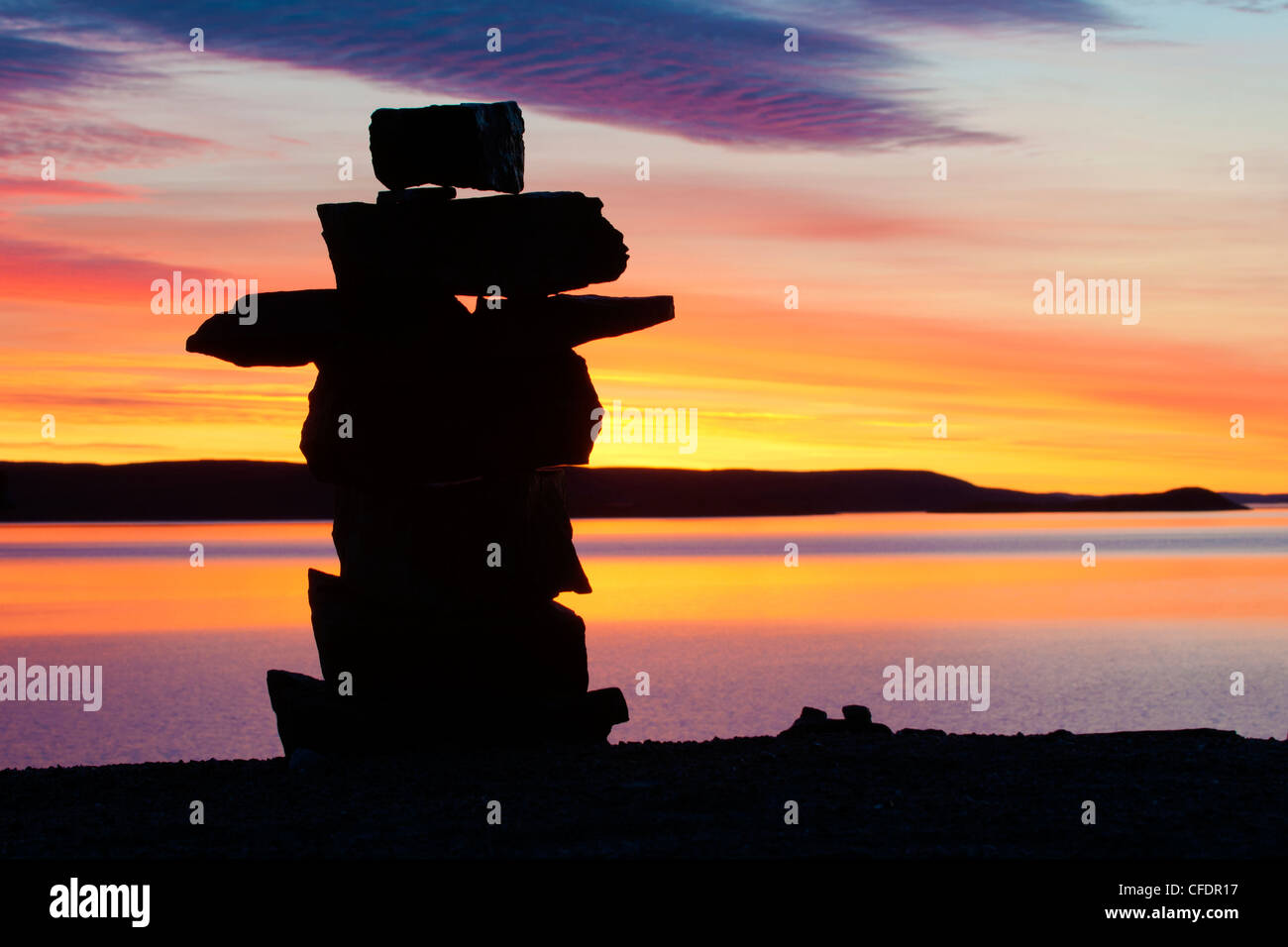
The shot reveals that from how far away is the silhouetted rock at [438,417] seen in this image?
1546cm

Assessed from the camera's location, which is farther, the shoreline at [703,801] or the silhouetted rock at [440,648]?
the silhouetted rock at [440,648]

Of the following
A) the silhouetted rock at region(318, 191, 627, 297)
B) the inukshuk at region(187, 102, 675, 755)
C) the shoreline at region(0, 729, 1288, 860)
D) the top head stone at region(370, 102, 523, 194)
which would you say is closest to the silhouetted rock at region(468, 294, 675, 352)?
the inukshuk at region(187, 102, 675, 755)

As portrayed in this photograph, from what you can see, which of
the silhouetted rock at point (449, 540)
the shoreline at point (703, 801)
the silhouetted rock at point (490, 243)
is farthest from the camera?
the silhouetted rock at point (449, 540)

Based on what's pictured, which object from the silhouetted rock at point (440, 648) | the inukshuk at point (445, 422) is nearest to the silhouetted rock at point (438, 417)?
the inukshuk at point (445, 422)

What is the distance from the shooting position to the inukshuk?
606 inches

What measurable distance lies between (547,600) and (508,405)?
2383mm

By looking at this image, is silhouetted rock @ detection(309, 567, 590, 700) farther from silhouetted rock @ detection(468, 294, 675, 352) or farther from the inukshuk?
silhouetted rock @ detection(468, 294, 675, 352)

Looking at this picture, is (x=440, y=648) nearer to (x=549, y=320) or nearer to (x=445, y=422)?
(x=445, y=422)

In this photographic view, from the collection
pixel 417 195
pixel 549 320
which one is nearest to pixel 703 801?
pixel 549 320

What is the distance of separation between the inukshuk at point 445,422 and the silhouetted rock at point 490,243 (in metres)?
0.02

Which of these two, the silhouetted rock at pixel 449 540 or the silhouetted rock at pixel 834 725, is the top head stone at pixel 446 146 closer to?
the silhouetted rock at pixel 449 540

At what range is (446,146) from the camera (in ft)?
50.6

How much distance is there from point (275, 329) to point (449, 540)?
3021mm
